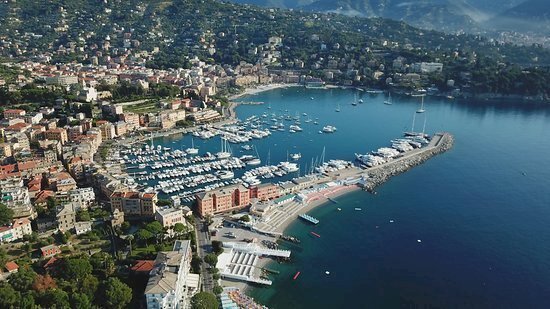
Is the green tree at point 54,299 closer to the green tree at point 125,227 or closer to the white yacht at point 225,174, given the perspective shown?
the green tree at point 125,227

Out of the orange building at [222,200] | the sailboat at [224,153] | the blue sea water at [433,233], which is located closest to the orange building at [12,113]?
the blue sea water at [433,233]

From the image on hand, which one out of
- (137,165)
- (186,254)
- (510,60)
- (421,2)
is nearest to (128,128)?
(137,165)

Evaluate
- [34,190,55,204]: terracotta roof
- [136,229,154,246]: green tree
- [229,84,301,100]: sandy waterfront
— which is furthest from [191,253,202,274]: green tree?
[229,84,301,100]: sandy waterfront

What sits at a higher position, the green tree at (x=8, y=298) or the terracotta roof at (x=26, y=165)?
the terracotta roof at (x=26, y=165)

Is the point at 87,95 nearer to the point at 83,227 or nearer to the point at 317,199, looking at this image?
the point at 83,227

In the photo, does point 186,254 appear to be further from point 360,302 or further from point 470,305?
point 470,305

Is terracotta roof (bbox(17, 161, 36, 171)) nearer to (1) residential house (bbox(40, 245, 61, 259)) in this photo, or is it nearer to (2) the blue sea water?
(1) residential house (bbox(40, 245, 61, 259))
